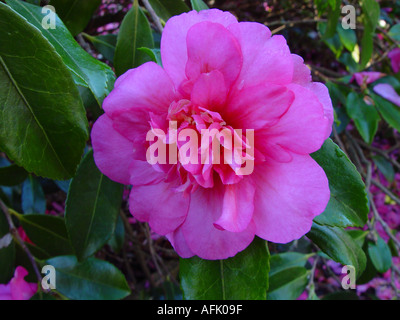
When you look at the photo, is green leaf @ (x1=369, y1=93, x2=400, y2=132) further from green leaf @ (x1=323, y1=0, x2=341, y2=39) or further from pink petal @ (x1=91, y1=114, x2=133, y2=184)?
pink petal @ (x1=91, y1=114, x2=133, y2=184)

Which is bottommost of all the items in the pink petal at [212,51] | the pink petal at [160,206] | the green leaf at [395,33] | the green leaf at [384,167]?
the green leaf at [384,167]

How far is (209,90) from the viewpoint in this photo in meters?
0.47

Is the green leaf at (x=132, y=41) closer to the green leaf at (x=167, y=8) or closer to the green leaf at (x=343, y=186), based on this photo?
the green leaf at (x=167, y=8)

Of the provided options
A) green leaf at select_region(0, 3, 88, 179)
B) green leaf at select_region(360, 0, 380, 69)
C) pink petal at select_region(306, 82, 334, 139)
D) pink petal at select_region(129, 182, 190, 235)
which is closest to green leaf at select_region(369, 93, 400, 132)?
green leaf at select_region(360, 0, 380, 69)

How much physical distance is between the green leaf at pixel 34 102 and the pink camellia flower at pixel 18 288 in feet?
1.79

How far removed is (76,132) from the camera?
0.48 meters

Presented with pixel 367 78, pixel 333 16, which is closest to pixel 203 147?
pixel 333 16

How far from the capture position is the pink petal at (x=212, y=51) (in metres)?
0.47

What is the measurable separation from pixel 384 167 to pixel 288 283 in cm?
110

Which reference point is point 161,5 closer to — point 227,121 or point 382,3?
point 227,121

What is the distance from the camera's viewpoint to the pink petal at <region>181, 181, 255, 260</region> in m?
0.50

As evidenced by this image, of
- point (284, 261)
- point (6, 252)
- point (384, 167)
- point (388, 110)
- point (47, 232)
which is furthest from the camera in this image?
point (384, 167)

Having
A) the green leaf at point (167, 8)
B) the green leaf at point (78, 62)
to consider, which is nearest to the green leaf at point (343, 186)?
the green leaf at point (78, 62)

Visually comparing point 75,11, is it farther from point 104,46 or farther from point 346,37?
point 346,37
